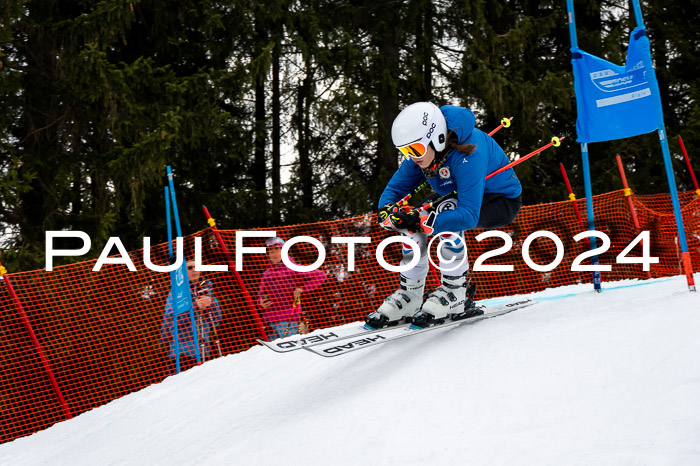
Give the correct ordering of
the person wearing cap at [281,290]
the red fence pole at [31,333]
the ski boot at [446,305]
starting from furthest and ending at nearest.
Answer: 1. the person wearing cap at [281,290]
2. the red fence pole at [31,333]
3. the ski boot at [446,305]

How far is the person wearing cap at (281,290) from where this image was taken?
635 centimetres

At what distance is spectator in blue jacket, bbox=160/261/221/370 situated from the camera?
252 inches

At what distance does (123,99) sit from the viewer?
29.7 feet

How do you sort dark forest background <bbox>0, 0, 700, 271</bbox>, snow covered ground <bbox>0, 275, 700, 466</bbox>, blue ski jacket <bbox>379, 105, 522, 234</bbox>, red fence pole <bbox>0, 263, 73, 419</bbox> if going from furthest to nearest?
dark forest background <bbox>0, 0, 700, 271</bbox> → red fence pole <bbox>0, 263, 73, 419</bbox> → blue ski jacket <bbox>379, 105, 522, 234</bbox> → snow covered ground <bbox>0, 275, 700, 466</bbox>

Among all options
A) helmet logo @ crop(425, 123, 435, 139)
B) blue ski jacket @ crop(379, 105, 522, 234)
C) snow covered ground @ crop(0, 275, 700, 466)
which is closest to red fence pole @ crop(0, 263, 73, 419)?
snow covered ground @ crop(0, 275, 700, 466)

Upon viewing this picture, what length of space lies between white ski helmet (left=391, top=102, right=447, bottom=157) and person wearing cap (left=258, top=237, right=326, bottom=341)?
2516mm

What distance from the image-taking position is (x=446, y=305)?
4.50 m

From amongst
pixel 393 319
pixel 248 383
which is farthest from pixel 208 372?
pixel 393 319

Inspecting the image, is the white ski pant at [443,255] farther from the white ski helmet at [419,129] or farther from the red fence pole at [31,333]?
the red fence pole at [31,333]

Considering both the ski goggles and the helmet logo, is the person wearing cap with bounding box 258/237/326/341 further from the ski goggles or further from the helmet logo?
the helmet logo

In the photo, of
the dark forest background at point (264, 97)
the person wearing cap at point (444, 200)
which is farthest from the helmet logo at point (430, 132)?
the dark forest background at point (264, 97)

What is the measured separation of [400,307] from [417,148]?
119 cm

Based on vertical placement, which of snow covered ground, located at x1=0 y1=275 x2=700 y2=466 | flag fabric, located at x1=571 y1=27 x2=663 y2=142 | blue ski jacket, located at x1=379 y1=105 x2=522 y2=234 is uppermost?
flag fabric, located at x1=571 y1=27 x2=663 y2=142

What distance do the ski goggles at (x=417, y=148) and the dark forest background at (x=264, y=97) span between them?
5.51 meters
